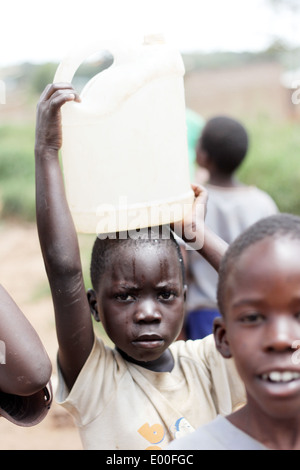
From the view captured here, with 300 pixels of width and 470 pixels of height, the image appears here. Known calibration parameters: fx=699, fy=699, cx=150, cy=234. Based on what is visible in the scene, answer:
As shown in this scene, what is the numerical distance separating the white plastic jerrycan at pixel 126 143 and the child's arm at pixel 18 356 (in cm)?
33

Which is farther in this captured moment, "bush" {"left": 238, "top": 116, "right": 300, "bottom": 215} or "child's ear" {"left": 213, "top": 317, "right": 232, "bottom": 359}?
"bush" {"left": 238, "top": 116, "right": 300, "bottom": 215}

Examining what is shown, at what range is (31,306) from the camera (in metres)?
6.29

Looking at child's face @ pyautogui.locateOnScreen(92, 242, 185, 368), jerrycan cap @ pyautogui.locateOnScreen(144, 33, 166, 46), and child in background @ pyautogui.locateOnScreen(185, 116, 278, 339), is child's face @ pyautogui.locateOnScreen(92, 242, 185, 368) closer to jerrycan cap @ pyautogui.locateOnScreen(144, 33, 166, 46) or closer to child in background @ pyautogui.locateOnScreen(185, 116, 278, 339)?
jerrycan cap @ pyautogui.locateOnScreen(144, 33, 166, 46)

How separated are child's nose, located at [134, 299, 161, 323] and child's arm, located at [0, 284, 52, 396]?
0.88 ft

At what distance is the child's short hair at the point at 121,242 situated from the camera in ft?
6.03

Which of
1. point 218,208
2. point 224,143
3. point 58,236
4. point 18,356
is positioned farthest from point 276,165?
point 18,356

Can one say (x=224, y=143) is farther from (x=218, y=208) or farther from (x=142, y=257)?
→ (x=142, y=257)

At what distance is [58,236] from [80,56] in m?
0.49

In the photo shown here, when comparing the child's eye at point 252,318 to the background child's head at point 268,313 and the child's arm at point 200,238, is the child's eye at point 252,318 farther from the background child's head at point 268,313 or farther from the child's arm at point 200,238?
the child's arm at point 200,238

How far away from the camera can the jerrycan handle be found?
5.91ft

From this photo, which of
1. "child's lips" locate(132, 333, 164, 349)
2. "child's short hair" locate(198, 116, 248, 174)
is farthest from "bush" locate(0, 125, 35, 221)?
"child's lips" locate(132, 333, 164, 349)

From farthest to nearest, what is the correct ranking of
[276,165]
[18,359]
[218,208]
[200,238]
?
1. [276,165]
2. [218,208]
3. [200,238]
4. [18,359]
